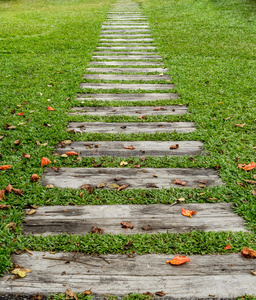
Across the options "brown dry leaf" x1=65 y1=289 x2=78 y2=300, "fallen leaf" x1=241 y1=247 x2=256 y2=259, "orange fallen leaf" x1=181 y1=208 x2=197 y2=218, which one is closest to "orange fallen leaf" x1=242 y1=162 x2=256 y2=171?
"orange fallen leaf" x1=181 y1=208 x2=197 y2=218

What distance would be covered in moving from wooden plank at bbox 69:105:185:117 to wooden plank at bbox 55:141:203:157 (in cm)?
90

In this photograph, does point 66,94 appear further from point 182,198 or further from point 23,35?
point 23,35

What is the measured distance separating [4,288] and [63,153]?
5.85 feet

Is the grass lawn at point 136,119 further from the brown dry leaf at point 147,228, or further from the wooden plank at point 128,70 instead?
the wooden plank at point 128,70

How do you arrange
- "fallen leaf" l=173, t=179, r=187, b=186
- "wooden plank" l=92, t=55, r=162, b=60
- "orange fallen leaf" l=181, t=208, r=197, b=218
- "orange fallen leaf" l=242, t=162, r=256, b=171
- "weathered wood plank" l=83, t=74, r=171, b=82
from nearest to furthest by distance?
1. "orange fallen leaf" l=181, t=208, r=197, b=218
2. "fallen leaf" l=173, t=179, r=187, b=186
3. "orange fallen leaf" l=242, t=162, r=256, b=171
4. "weathered wood plank" l=83, t=74, r=171, b=82
5. "wooden plank" l=92, t=55, r=162, b=60

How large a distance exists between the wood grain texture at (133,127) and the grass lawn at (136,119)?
0.13m

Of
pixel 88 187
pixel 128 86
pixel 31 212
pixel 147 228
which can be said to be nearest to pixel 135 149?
pixel 88 187

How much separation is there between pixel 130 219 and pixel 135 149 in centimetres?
122

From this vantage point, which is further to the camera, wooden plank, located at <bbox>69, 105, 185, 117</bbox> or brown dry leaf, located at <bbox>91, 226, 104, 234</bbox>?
wooden plank, located at <bbox>69, 105, 185, 117</bbox>

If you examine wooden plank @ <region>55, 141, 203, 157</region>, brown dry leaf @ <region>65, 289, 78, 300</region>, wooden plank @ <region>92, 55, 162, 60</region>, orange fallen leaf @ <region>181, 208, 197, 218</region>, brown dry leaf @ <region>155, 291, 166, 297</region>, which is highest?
wooden plank @ <region>92, 55, 162, 60</region>

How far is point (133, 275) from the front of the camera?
2.03 meters

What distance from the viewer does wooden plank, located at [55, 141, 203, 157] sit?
3.46 meters

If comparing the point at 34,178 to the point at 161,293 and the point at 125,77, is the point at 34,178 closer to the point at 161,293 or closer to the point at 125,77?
the point at 161,293

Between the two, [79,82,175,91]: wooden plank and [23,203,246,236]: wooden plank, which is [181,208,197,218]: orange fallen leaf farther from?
[79,82,175,91]: wooden plank
